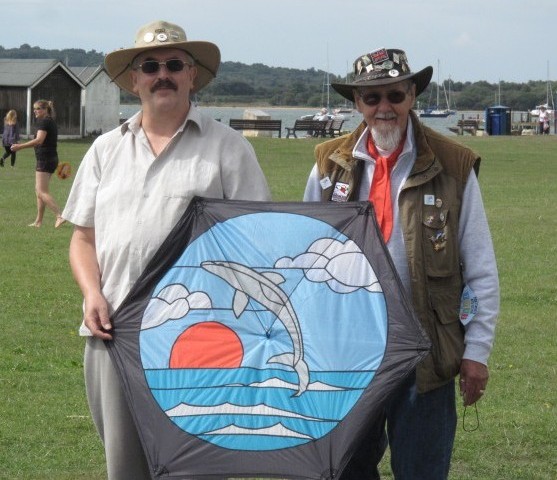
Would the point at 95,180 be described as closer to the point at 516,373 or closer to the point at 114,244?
the point at 114,244

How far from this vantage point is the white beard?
15.2 feet

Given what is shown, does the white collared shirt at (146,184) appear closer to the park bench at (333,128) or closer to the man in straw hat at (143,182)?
the man in straw hat at (143,182)

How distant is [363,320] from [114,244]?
0.97 m

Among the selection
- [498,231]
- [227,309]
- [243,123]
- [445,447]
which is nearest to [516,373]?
[445,447]

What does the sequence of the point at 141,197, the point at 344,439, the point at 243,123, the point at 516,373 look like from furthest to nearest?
the point at 243,123
the point at 516,373
the point at 141,197
the point at 344,439

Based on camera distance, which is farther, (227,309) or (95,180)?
(95,180)

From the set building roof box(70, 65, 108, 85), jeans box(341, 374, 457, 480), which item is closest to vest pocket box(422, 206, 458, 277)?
jeans box(341, 374, 457, 480)

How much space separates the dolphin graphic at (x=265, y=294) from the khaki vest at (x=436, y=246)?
18.5 inches

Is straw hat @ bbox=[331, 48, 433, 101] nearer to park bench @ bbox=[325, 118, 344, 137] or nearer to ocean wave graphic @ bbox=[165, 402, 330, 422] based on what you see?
ocean wave graphic @ bbox=[165, 402, 330, 422]

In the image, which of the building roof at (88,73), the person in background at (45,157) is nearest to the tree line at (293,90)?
the building roof at (88,73)

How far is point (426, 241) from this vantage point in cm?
454

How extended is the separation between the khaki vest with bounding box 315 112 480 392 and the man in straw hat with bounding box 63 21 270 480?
582mm

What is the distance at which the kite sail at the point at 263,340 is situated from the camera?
431cm

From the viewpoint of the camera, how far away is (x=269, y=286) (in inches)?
174
